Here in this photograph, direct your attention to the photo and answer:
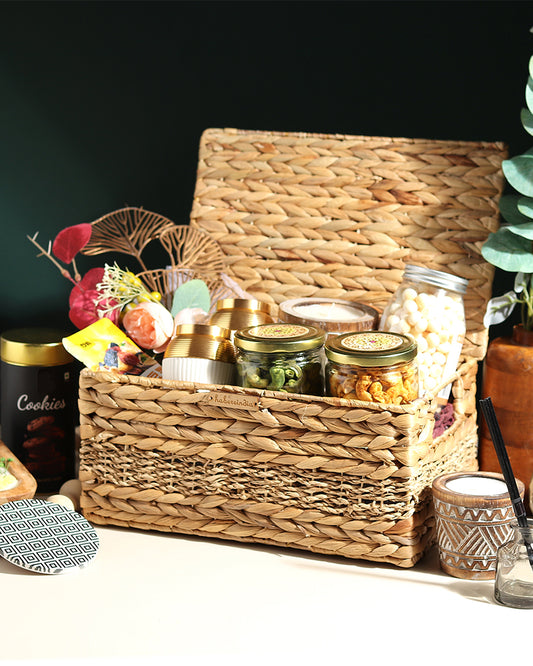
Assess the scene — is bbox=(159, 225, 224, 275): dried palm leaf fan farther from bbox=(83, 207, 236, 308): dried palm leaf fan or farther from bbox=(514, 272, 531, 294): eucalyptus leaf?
bbox=(514, 272, 531, 294): eucalyptus leaf

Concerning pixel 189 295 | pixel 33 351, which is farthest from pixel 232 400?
pixel 33 351

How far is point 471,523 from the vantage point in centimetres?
106

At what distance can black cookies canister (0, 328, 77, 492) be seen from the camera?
1.38 meters

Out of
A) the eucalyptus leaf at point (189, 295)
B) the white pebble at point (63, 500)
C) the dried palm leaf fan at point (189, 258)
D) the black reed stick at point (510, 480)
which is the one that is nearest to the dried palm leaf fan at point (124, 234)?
the dried palm leaf fan at point (189, 258)

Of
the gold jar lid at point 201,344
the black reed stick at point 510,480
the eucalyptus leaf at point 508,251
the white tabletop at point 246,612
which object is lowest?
the white tabletop at point 246,612

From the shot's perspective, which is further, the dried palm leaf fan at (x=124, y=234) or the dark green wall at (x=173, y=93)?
the dark green wall at (x=173, y=93)

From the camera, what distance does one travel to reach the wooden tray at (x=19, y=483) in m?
1.25

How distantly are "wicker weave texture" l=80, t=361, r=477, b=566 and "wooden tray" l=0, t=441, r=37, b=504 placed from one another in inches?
3.6

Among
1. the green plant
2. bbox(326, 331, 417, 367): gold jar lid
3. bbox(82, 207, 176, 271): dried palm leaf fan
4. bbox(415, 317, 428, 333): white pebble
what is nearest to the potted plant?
the green plant

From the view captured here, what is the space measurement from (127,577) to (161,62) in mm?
1125

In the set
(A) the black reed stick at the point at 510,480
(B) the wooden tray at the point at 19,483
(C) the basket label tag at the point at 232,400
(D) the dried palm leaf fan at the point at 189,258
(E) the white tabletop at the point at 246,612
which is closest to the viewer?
(E) the white tabletop at the point at 246,612

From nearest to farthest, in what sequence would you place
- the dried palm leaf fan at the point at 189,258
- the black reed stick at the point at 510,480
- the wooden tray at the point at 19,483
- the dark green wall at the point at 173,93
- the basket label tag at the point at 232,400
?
1. the black reed stick at the point at 510,480
2. the basket label tag at the point at 232,400
3. the wooden tray at the point at 19,483
4. the dried palm leaf fan at the point at 189,258
5. the dark green wall at the point at 173,93

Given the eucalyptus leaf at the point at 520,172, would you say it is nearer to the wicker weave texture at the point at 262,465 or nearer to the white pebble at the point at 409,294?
the white pebble at the point at 409,294

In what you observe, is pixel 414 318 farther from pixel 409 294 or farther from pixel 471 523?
pixel 471 523
